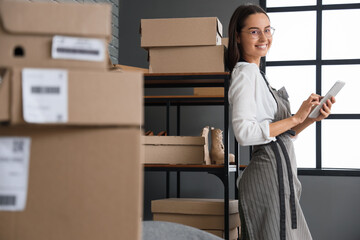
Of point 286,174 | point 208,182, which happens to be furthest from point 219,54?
point 208,182

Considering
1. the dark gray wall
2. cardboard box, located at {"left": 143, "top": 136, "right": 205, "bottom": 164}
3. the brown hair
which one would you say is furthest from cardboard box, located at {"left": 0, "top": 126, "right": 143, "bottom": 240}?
the dark gray wall

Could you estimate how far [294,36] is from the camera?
4.65 m

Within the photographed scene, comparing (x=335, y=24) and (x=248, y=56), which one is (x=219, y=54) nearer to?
(x=248, y=56)

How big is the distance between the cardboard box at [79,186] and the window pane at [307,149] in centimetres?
397

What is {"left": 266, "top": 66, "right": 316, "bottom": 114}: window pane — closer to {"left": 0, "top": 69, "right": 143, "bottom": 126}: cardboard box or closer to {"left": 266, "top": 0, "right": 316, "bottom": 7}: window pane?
{"left": 266, "top": 0, "right": 316, "bottom": 7}: window pane

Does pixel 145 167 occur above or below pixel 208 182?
above

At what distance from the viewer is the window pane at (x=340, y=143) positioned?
4465 mm

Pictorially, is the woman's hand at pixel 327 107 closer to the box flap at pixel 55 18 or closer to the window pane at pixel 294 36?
the box flap at pixel 55 18

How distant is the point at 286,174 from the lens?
6.14ft

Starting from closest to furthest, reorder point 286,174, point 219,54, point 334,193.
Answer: point 286,174 < point 219,54 < point 334,193

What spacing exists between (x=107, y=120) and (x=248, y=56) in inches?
58.3

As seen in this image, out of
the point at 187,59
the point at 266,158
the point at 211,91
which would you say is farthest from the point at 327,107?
the point at 211,91

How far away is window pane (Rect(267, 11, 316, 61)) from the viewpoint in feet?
15.1

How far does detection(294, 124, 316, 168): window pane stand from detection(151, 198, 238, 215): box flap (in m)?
1.96
